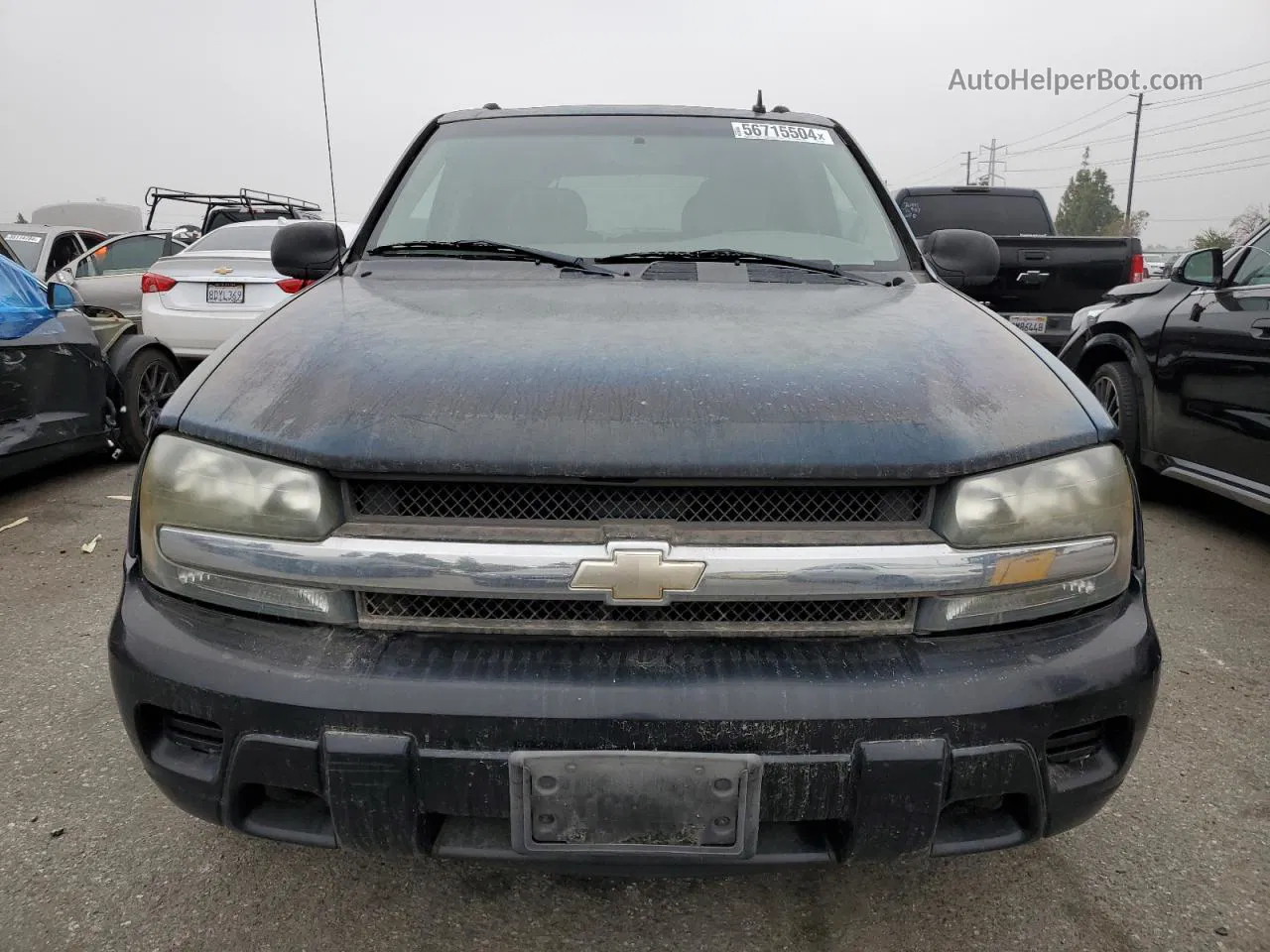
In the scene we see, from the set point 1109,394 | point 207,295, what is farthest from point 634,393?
point 207,295

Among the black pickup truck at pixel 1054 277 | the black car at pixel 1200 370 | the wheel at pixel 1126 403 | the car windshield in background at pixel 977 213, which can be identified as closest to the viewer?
the black car at pixel 1200 370

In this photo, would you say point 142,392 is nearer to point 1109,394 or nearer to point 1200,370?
point 1109,394

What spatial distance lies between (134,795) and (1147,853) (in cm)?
236

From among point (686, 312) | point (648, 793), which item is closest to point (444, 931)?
point (648, 793)

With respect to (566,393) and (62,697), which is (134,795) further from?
(566,393)

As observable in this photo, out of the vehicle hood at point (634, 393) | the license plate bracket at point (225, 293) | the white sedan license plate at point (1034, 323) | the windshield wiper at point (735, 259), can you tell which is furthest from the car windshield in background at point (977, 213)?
the vehicle hood at point (634, 393)

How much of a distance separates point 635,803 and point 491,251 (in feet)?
4.97

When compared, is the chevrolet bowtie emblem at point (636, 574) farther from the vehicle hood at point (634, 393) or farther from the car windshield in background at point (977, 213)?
the car windshield in background at point (977, 213)

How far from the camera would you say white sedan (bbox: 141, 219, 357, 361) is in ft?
23.4

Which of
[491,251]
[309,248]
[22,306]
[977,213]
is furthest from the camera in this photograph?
[977,213]

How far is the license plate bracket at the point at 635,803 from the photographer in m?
1.37

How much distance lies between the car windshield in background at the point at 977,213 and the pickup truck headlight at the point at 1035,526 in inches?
295

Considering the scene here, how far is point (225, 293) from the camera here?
7184 millimetres

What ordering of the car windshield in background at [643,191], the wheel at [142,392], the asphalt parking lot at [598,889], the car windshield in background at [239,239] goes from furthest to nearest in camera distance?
the car windshield in background at [239,239] → the wheel at [142,392] → the car windshield in background at [643,191] → the asphalt parking lot at [598,889]
